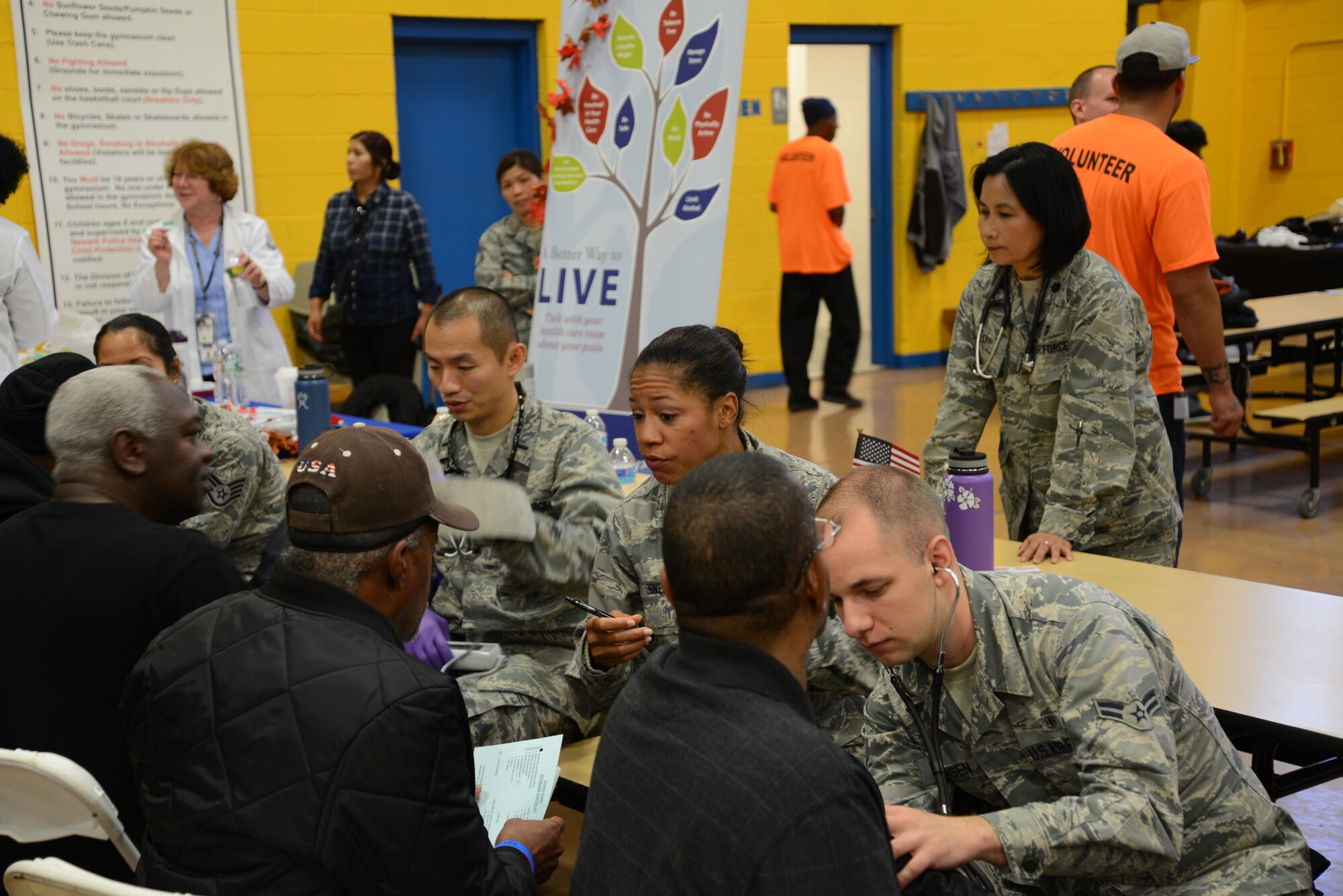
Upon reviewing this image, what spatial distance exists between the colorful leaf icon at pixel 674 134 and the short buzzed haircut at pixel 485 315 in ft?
6.00

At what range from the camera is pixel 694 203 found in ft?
15.5

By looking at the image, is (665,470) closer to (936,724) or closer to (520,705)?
(520,705)

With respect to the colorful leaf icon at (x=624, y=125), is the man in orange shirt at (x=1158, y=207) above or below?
below

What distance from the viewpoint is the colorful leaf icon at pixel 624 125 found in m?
4.93

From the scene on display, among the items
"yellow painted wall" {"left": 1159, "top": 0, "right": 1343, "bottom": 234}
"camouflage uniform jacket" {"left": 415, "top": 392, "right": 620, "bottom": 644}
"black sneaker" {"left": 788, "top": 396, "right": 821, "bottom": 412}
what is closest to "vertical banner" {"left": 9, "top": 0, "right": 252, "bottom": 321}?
"black sneaker" {"left": 788, "top": 396, "right": 821, "bottom": 412}

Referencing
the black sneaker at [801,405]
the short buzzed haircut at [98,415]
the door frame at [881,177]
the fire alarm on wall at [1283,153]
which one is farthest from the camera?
the fire alarm on wall at [1283,153]

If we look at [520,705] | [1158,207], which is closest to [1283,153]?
[1158,207]

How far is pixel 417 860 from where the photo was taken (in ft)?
5.00

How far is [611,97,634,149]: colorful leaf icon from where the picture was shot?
4.93 m

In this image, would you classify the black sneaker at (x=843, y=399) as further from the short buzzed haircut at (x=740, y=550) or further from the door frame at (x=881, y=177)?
the short buzzed haircut at (x=740, y=550)

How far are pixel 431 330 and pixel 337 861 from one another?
173 cm

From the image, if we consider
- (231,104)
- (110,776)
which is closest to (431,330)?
(110,776)

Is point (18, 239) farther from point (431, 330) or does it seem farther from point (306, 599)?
point (306, 599)

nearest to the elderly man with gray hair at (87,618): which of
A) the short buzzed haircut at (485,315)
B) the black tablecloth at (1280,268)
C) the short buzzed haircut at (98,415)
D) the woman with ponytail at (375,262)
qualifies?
the short buzzed haircut at (98,415)
